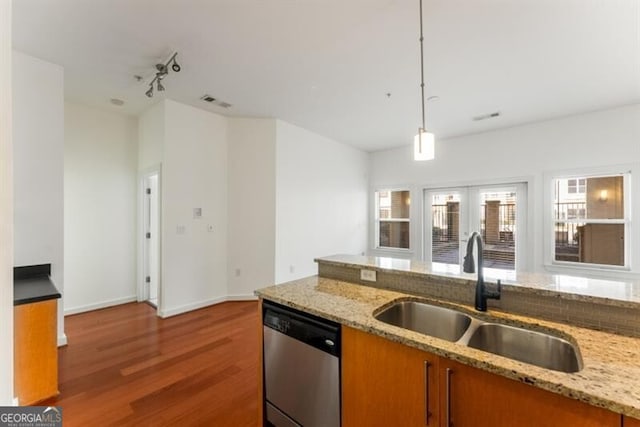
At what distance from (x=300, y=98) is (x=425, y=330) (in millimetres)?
3088

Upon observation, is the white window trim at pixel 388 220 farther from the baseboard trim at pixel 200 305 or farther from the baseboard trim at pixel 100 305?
the baseboard trim at pixel 100 305

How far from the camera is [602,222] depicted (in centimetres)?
402

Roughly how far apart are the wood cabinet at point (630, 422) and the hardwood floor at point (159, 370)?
1.68 m

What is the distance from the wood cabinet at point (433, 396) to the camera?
0.88 m

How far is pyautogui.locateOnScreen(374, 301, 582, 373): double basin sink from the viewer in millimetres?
1228

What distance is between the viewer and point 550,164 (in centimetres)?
436

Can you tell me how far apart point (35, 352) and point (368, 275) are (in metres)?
2.50

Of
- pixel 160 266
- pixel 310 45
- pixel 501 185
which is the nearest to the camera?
pixel 310 45

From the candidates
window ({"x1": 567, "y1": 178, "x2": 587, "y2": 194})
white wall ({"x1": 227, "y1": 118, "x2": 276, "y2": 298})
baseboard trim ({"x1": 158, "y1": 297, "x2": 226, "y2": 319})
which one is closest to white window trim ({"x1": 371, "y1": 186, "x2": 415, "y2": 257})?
window ({"x1": 567, "y1": 178, "x2": 587, "y2": 194})

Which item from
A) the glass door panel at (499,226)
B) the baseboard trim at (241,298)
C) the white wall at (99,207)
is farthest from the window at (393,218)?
the white wall at (99,207)

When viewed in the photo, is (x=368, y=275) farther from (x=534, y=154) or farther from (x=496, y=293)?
(x=534, y=154)

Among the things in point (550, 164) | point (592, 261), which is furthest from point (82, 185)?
point (592, 261)

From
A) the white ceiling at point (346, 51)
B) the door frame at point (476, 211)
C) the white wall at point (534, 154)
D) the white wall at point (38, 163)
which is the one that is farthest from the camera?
the door frame at point (476, 211)

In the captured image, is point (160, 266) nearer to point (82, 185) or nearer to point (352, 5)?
point (82, 185)
